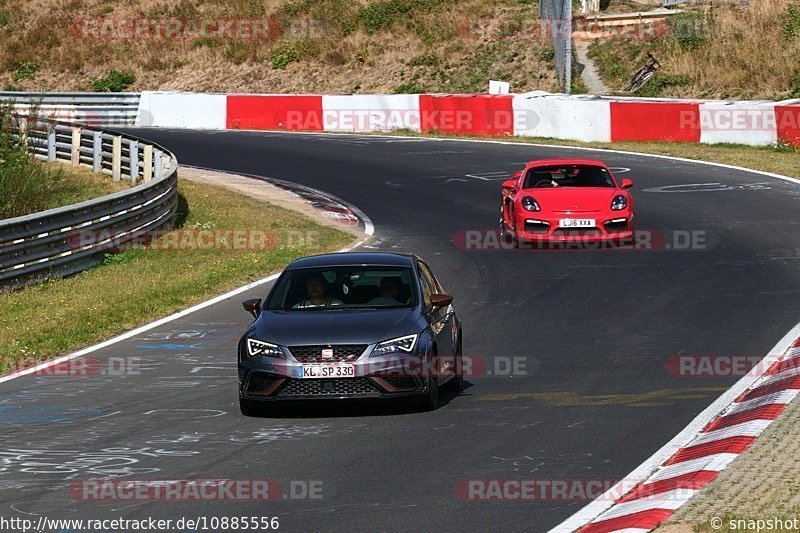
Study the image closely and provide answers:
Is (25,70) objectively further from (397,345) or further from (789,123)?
(397,345)

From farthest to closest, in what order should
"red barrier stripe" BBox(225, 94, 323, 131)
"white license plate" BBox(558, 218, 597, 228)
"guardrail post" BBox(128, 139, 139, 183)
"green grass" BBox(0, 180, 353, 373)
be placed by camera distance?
"red barrier stripe" BBox(225, 94, 323, 131) < "guardrail post" BBox(128, 139, 139, 183) < "white license plate" BBox(558, 218, 597, 228) < "green grass" BBox(0, 180, 353, 373)

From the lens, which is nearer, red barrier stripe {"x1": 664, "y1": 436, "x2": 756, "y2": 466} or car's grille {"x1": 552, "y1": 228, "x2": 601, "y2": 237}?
red barrier stripe {"x1": 664, "y1": 436, "x2": 756, "y2": 466}

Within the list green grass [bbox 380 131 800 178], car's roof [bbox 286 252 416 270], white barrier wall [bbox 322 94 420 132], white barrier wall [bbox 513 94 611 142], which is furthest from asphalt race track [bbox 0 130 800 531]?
white barrier wall [bbox 322 94 420 132]

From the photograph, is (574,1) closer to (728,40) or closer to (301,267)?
(728,40)

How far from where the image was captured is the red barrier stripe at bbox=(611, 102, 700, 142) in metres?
35.6

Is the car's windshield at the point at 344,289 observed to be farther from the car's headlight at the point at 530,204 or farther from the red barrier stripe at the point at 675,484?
the car's headlight at the point at 530,204

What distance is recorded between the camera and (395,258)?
1250 cm

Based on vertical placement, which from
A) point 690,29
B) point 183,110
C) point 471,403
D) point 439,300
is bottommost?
point 471,403

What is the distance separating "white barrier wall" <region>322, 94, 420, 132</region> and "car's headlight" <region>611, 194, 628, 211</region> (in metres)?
21.2

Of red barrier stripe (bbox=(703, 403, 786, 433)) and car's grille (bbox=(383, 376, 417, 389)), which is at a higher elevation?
car's grille (bbox=(383, 376, 417, 389))

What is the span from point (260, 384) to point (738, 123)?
25809mm

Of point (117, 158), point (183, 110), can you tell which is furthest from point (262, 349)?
point (183, 110)

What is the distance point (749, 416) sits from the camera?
10.0 meters

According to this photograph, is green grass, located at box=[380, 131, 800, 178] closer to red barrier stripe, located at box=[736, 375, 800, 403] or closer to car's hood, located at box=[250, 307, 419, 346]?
red barrier stripe, located at box=[736, 375, 800, 403]
